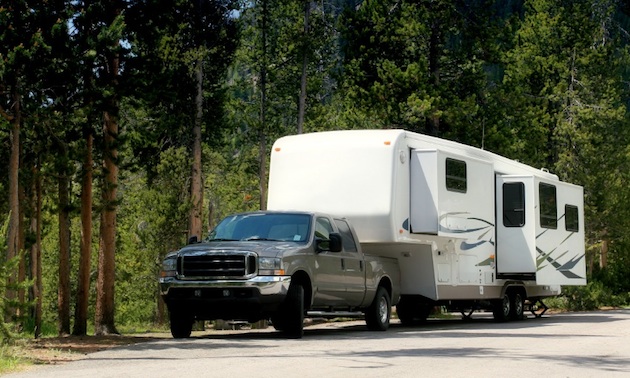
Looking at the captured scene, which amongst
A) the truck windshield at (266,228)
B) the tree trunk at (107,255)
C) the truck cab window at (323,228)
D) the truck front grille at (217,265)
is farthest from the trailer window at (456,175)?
the tree trunk at (107,255)

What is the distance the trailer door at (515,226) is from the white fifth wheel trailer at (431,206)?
0.07ft

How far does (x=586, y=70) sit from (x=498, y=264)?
25.2 m

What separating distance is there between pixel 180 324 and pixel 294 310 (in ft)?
6.82

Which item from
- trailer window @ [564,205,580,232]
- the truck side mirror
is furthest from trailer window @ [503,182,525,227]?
the truck side mirror

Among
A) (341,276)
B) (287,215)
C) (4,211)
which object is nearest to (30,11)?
(287,215)

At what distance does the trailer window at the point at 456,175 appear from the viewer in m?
21.1

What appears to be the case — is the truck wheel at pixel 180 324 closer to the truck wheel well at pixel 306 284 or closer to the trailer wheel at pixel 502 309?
the truck wheel well at pixel 306 284

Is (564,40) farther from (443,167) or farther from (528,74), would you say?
(443,167)

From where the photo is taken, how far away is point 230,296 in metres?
17.1

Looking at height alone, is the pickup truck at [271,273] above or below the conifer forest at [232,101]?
below

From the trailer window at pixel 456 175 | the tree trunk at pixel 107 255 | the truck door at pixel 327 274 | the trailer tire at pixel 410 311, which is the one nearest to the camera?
the truck door at pixel 327 274

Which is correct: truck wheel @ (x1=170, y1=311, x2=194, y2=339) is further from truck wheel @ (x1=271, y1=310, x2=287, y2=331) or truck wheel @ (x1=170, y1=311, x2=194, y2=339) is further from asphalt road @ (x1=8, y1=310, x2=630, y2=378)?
truck wheel @ (x1=271, y1=310, x2=287, y2=331)

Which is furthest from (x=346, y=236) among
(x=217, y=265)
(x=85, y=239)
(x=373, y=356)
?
(x=85, y=239)

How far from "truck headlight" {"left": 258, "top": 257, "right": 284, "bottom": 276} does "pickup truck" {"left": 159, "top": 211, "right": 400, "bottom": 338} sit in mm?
16
